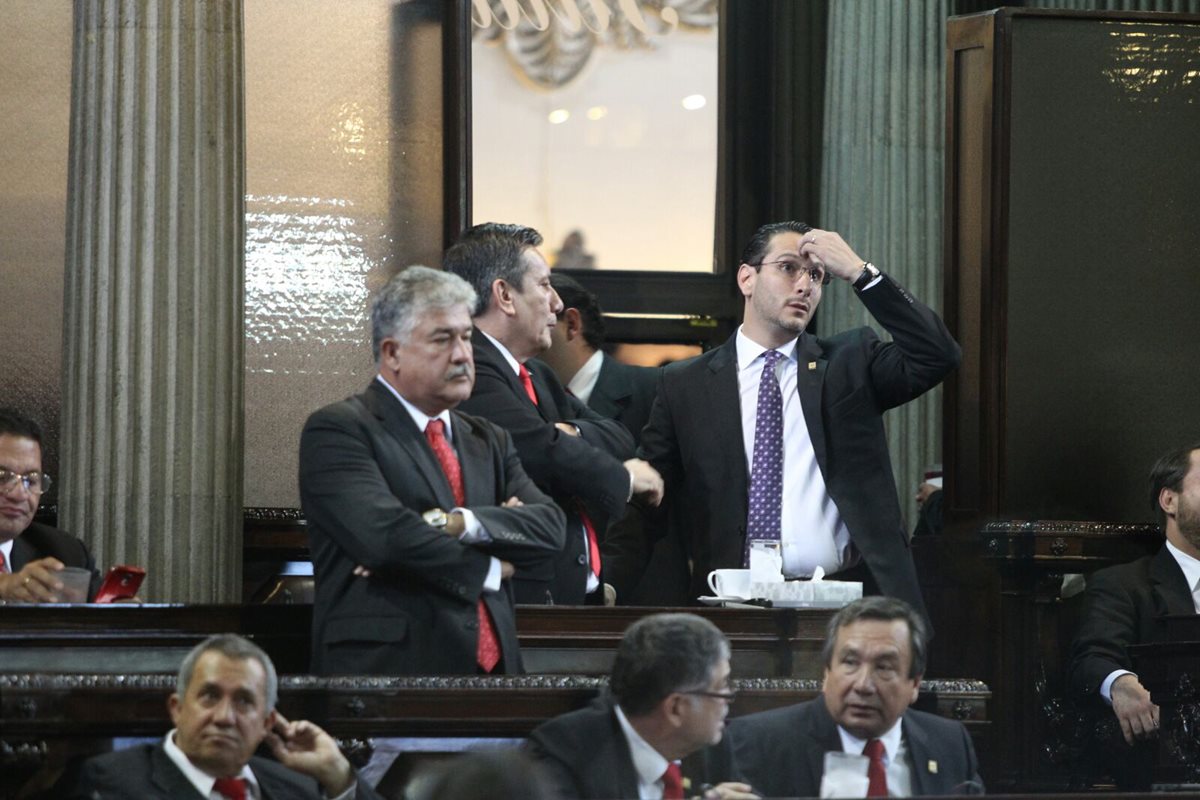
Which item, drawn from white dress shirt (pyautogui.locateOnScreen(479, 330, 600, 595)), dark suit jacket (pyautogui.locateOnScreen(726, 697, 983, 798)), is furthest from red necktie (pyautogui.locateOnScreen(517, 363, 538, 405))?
dark suit jacket (pyautogui.locateOnScreen(726, 697, 983, 798))

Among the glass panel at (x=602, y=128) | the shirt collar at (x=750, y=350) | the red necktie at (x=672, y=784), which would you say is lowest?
the red necktie at (x=672, y=784)

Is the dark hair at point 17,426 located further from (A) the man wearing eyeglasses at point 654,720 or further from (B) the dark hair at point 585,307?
(A) the man wearing eyeglasses at point 654,720

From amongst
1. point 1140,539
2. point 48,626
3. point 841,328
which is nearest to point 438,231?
point 841,328

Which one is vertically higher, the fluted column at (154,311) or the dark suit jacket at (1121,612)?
the fluted column at (154,311)

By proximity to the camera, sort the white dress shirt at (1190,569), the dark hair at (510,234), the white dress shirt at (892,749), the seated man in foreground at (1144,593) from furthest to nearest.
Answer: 1. the white dress shirt at (1190,569)
2. the seated man in foreground at (1144,593)
3. the dark hair at (510,234)
4. the white dress shirt at (892,749)

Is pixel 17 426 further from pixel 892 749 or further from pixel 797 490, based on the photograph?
pixel 892 749

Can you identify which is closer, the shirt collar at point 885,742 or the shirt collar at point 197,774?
the shirt collar at point 197,774

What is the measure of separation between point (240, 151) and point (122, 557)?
1.45 meters

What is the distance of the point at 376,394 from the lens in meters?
4.83

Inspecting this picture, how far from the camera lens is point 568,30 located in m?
9.59

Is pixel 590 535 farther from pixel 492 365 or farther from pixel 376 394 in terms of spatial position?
pixel 376 394

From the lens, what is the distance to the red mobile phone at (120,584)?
18.2 ft

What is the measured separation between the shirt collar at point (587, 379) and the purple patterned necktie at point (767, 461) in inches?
44.6

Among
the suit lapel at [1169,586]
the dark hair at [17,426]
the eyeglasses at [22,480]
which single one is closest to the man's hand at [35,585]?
the eyeglasses at [22,480]
